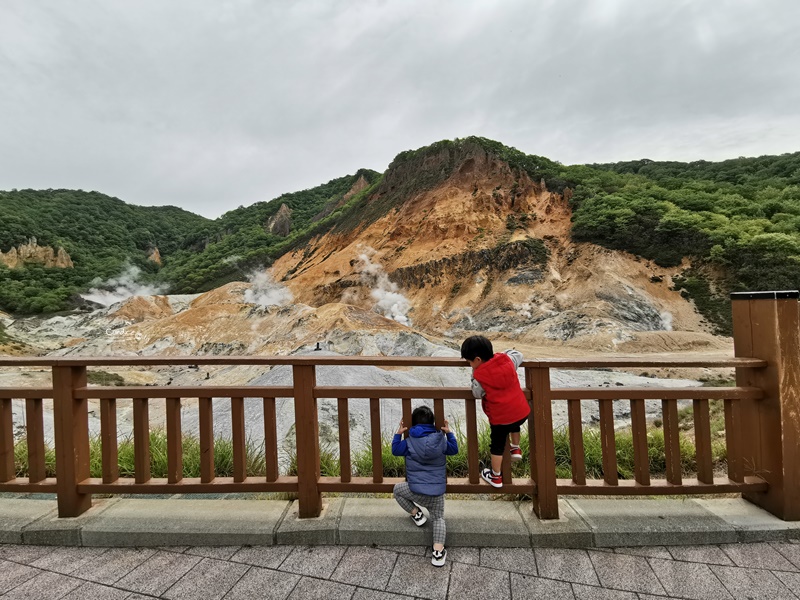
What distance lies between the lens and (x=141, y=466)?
8.79 ft

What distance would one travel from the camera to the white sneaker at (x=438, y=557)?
85.5 inches

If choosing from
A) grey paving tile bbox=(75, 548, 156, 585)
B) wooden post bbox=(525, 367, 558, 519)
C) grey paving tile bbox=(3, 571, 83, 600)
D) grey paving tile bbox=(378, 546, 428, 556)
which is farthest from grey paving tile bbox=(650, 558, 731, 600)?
grey paving tile bbox=(3, 571, 83, 600)

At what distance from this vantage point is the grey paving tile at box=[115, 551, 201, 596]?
2074mm

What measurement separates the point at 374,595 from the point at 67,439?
2.18 m

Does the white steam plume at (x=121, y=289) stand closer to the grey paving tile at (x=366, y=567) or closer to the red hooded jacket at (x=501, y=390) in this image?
the grey paving tile at (x=366, y=567)

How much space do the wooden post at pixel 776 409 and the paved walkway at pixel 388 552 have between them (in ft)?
0.69

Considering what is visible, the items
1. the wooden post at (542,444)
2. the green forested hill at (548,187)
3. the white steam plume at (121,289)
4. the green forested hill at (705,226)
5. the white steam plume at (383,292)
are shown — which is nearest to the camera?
the wooden post at (542,444)

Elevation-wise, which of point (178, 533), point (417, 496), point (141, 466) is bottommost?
point (178, 533)

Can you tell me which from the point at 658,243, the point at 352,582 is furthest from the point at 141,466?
Result: the point at 658,243

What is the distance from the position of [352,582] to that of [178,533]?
113 cm

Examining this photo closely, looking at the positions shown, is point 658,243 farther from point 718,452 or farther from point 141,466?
point 141,466

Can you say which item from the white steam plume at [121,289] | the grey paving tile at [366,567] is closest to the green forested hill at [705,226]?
the grey paving tile at [366,567]

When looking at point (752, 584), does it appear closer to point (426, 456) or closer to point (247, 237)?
point (426, 456)

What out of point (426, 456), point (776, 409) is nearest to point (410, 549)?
point (426, 456)
